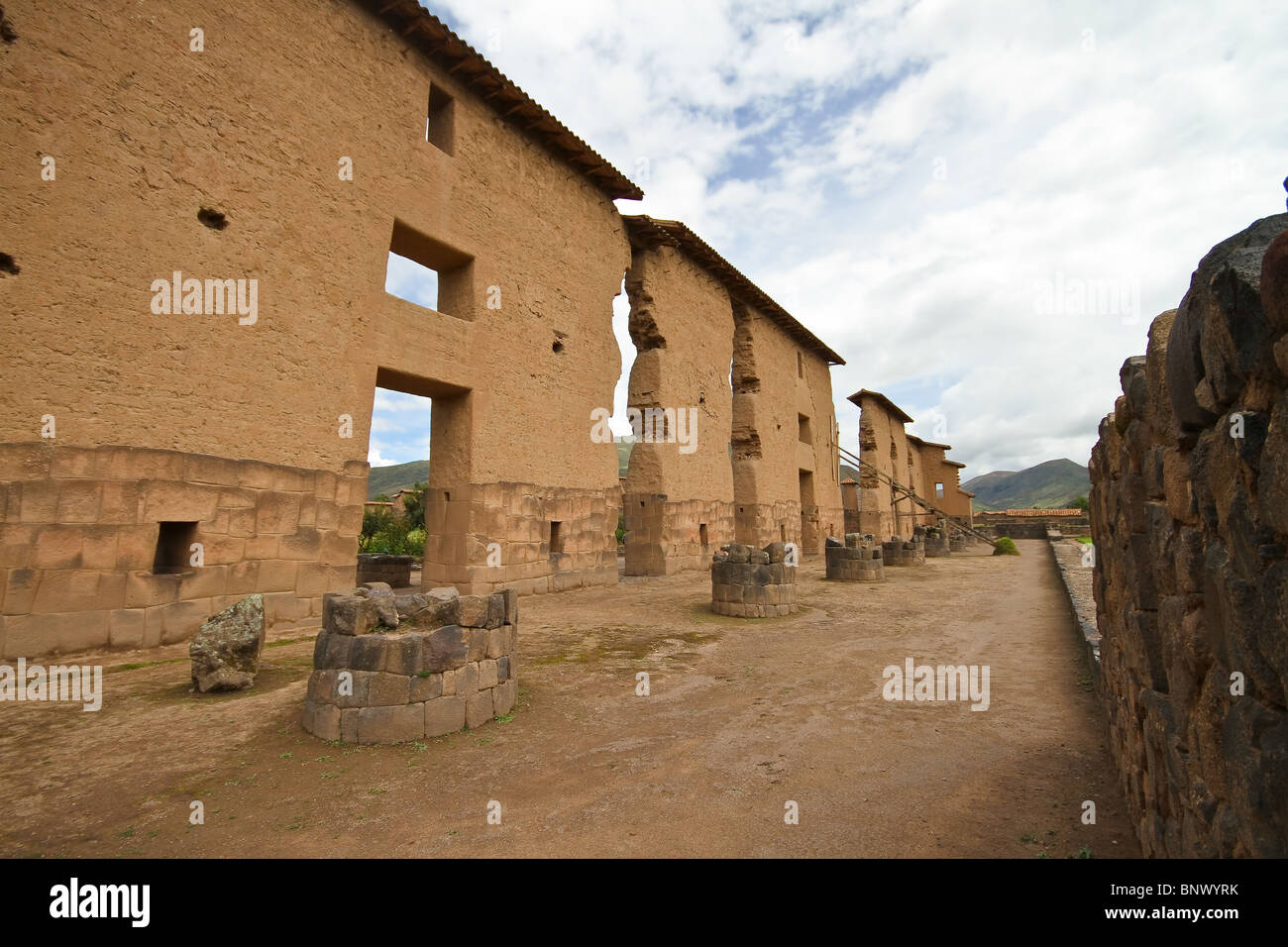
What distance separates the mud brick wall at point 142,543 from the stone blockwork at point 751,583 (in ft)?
18.6

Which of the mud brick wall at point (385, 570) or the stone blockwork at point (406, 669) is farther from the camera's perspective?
the mud brick wall at point (385, 570)

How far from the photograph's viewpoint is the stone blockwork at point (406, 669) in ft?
14.8

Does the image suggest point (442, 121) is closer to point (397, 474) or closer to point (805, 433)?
point (805, 433)

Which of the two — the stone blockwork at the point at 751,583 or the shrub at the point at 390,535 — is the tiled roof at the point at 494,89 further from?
the shrub at the point at 390,535

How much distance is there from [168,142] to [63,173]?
1153 millimetres

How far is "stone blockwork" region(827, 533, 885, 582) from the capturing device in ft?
49.5

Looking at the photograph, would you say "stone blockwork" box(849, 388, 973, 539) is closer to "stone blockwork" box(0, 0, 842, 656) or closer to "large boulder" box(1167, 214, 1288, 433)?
"stone blockwork" box(0, 0, 842, 656)

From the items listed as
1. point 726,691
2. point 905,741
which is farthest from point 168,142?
point 905,741

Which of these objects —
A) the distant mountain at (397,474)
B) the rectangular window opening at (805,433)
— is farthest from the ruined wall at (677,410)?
the distant mountain at (397,474)

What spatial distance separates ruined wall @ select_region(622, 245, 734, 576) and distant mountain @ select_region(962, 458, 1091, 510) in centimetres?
12099

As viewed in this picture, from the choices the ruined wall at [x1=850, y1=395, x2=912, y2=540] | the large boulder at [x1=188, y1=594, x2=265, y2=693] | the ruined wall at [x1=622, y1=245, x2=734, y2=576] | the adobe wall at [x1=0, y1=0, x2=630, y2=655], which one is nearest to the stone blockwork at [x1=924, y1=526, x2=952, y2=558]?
the ruined wall at [x1=850, y1=395, x2=912, y2=540]

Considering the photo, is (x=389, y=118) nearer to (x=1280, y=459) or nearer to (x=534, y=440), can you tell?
(x=534, y=440)

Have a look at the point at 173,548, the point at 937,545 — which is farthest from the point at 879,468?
the point at 173,548

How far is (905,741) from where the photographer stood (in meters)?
4.54
